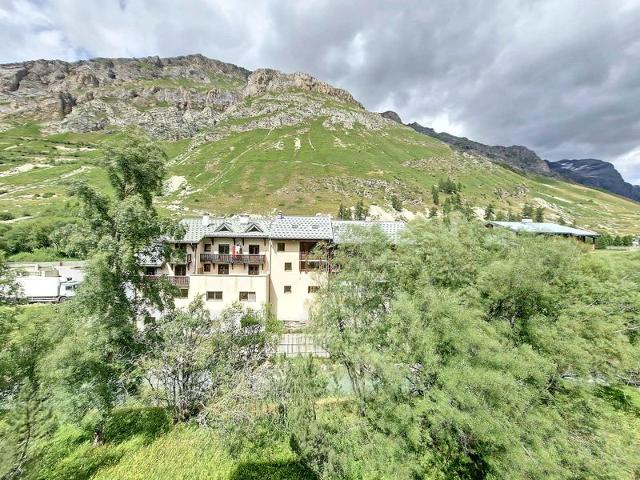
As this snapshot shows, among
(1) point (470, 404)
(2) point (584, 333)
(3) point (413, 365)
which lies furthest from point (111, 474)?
(2) point (584, 333)

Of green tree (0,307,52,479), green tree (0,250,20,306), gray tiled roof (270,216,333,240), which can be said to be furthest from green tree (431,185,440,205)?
green tree (0,250,20,306)

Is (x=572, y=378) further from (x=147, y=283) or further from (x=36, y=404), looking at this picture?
(x=36, y=404)

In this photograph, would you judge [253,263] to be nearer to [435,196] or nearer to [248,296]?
[248,296]

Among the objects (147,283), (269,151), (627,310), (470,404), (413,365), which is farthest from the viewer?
(269,151)

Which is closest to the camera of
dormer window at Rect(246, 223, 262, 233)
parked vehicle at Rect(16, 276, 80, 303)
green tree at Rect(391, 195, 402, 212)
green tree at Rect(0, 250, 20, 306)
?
green tree at Rect(0, 250, 20, 306)

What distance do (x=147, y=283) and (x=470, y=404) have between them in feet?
63.1

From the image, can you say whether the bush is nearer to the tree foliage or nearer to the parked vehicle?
the tree foliage

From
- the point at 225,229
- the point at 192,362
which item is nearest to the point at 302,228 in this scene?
the point at 225,229

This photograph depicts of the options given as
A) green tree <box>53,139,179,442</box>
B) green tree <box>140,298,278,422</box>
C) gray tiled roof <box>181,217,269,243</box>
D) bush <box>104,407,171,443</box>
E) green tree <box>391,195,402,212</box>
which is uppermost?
green tree <box>391,195,402,212</box>

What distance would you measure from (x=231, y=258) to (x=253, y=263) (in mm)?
3521

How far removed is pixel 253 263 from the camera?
154ft

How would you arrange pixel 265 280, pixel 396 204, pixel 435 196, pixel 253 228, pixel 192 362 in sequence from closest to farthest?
pixel 192 362 < pixel 265 280 < pixel 253 228 < pixel 396 204 < pixel 435 196

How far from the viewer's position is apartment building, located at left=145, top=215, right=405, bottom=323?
1673 inches

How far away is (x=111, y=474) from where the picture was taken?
17531 millimetres
